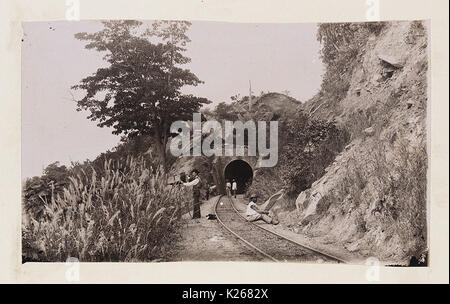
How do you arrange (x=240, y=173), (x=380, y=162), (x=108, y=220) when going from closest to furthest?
(x=108, y=220), (x=380, y=162), (x=240, y=173)

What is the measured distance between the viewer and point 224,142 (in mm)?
6734

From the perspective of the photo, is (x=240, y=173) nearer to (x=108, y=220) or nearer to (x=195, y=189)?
(x=195, y=189)

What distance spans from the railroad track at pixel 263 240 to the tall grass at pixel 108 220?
0.71 meters

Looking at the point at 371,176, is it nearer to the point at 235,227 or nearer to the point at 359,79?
the point at 359,79

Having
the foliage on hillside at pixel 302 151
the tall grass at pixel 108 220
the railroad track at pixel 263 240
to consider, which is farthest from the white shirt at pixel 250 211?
the tall grass at pixel 108 220

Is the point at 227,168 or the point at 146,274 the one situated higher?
the point at 227,168

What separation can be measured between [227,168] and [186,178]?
631mm

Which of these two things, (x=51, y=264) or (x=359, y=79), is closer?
(x=51, y=264)

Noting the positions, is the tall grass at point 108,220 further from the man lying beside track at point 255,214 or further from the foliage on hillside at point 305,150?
the foliage on hillside at point 305,150

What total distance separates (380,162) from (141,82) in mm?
3704

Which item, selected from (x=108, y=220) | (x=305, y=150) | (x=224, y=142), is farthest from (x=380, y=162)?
(x=108, y=220)

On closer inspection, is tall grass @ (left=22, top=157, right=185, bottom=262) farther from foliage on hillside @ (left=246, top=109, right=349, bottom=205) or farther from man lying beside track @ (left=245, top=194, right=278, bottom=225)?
foliage on hillside @ (left=246, top=109, right=349, bottom=205)

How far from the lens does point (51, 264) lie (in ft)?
21.2

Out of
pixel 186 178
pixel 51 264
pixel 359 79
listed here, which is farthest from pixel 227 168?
pixel 51 264
